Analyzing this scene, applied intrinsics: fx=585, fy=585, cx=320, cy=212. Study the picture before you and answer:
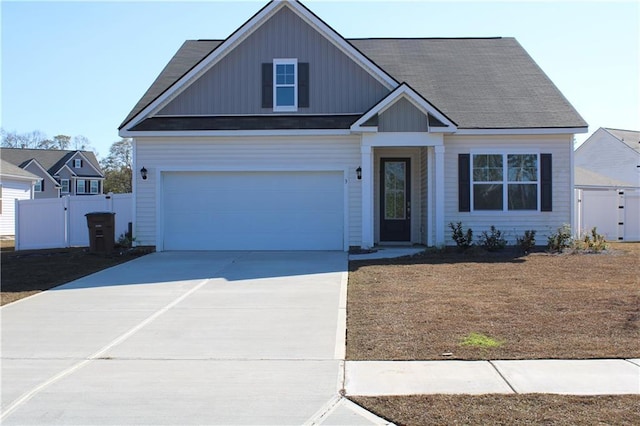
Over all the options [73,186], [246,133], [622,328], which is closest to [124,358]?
[622,328]

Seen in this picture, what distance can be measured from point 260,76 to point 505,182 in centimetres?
748

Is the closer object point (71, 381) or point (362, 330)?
point (71, 381)

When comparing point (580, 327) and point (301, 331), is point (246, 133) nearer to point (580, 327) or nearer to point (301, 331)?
point (301, 331)

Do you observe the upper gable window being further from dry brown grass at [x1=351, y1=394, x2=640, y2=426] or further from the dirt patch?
dry brown grass at [x1=351, y1=394, x2=640, y2=426]

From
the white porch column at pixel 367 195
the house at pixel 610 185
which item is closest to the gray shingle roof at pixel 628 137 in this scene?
the house at pixel 610 185

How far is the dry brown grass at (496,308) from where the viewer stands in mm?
6707

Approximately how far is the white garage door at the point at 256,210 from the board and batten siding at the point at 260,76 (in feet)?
6.35

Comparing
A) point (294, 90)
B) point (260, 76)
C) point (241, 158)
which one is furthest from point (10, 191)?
point (294, 90)

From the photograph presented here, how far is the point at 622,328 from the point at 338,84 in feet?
35.8

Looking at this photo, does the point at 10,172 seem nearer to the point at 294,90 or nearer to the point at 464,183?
the point at 294,90

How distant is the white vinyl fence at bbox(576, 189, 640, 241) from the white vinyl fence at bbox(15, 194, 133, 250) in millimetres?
16122

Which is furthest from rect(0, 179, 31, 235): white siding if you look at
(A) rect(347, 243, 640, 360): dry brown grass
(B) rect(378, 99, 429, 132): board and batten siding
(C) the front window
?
(A) rect(347, 243, 640, 360): dry brown grass

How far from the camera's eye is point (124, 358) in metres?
6.56

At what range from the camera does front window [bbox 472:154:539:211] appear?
53.2 feet
